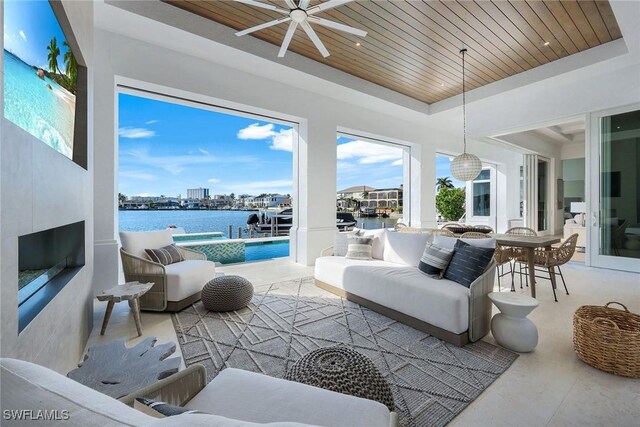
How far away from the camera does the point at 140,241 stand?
3.29 m

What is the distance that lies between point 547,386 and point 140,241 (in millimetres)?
3933

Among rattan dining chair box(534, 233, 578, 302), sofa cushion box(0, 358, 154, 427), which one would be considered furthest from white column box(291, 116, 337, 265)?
sofa cushion box(0, 358, 154, 427)

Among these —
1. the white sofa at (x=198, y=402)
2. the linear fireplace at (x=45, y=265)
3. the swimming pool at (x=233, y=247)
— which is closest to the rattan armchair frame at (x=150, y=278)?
the linear fireplace at (x=45, y=265)

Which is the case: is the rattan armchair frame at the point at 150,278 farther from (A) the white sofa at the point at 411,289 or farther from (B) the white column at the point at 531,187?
(B) the white column at the point at 531,187

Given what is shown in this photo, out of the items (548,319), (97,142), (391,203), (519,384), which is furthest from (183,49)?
(391,203)

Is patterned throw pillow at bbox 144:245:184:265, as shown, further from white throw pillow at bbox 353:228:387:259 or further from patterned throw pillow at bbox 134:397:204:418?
patterned throw pillow at bbox 134:397:204:418

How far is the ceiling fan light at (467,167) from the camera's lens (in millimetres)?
4633

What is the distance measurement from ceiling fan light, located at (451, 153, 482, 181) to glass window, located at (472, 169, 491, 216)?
595 cm

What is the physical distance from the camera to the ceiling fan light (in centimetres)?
463

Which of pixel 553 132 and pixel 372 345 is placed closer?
pixel 372 345

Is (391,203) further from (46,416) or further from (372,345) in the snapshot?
(46,416)

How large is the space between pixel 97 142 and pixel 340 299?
361 centimetres

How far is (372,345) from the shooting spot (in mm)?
2359

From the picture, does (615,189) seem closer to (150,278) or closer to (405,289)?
(405,289)
